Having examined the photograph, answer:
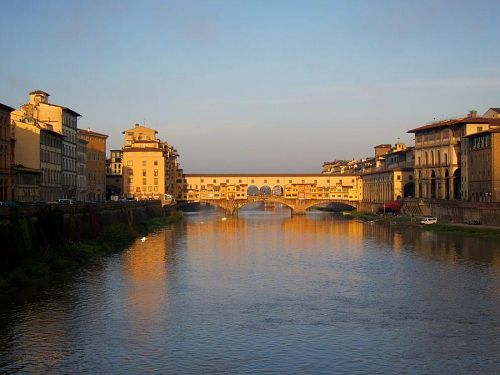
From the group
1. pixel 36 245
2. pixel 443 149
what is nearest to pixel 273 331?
pixel 36 245

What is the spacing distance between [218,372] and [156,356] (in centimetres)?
257

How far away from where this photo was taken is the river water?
21.6m

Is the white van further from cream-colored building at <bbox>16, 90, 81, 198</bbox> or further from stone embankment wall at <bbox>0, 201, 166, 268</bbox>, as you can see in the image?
cream-colored building at <bbox>16, 90, 81, 198</bbox>

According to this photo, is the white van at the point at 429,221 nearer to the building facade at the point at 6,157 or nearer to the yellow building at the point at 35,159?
the yellow building at the point at 35,159

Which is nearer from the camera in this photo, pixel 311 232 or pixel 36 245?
pixel 36 245

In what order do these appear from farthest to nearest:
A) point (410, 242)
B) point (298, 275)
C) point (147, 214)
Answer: point (147, 214) < point (410, 242) < point (298, 275)

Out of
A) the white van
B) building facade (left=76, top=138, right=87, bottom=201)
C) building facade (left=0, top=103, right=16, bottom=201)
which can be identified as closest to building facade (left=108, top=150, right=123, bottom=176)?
building facade (left=76, top=138, right=87, bottom=201)

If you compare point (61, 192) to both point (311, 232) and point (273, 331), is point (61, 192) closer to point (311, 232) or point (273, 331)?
point (311, 232)

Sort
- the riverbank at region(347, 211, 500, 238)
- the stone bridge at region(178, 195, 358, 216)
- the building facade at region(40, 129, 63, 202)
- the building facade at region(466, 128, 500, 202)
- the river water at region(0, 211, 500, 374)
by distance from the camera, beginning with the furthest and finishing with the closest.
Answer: the stone bridge at region(178, 195, 358, 216), the building facade at region(466, 128, 500, 202), the building facade at region(40, 129, 63, 202), the riverbank at region(347, 211, 500, 238), the river water at region(0, 211, 500, 374)

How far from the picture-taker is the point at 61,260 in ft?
126

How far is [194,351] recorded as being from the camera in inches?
898

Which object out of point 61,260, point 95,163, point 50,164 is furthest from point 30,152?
point 95,163

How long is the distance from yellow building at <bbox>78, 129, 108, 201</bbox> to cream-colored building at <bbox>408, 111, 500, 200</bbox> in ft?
145

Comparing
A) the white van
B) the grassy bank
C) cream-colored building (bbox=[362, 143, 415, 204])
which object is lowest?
the grassy bank
